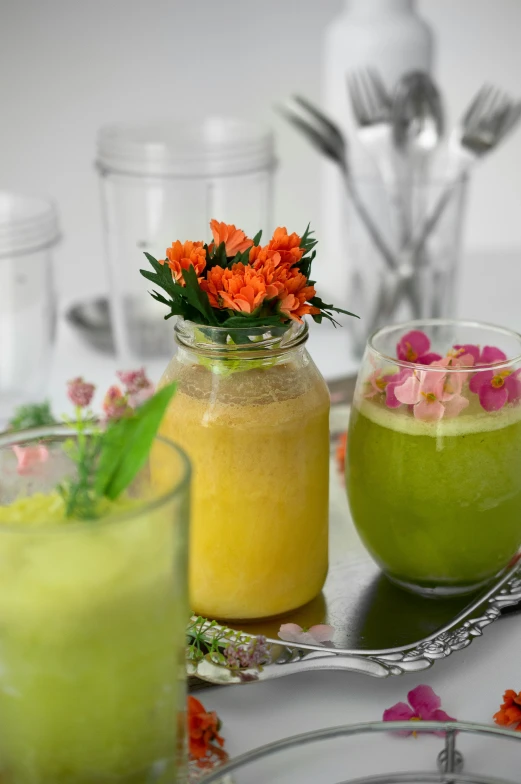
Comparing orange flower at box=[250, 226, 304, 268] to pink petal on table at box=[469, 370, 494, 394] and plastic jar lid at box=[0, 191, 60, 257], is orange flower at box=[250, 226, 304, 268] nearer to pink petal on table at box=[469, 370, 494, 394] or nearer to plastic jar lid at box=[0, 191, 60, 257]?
pink petal on table at box=[469, 370, 494, 394]

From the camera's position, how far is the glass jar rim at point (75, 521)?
43cm

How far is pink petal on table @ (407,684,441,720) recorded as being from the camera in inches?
25.0

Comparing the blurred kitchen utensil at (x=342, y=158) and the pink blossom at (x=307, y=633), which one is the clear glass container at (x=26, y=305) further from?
the pink blossom at (x=307, y=633)

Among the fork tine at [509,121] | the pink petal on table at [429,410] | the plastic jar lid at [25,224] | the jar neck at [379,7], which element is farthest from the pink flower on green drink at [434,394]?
the jar neck at [379,7]

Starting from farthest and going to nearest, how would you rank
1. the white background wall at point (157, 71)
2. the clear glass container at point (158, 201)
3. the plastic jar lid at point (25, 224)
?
1. the white background wall at point (157, 71)
2. the clear glass container at point (158, 201)
3. the plastic jar lid at point (25, 224)

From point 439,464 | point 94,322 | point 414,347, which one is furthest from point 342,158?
point 439,464

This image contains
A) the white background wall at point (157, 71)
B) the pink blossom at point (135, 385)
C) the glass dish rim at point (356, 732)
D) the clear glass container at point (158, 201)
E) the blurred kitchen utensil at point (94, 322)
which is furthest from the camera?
the white background wall at point (157, 71)

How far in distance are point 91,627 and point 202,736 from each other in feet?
0.62

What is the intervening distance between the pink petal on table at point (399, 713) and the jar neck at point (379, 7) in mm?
1059

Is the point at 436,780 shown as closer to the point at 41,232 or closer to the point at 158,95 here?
the point at 41,232

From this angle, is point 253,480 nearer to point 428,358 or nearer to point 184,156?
point 428,358

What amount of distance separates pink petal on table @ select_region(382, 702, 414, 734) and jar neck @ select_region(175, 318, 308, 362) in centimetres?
23

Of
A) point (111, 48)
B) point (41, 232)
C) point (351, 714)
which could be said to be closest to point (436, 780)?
point (351, 714)

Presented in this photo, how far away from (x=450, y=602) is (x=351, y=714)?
134mm
